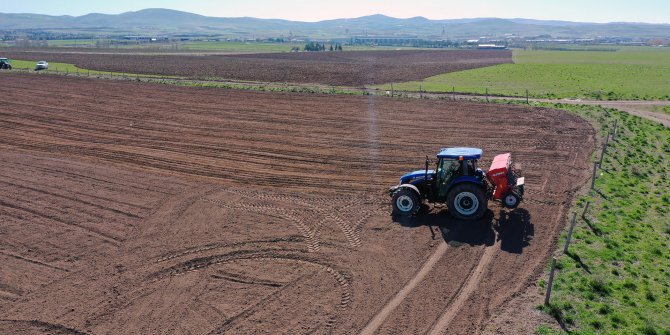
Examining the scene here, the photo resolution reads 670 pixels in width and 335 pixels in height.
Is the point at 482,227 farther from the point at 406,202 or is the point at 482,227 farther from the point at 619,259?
the point at 619,259

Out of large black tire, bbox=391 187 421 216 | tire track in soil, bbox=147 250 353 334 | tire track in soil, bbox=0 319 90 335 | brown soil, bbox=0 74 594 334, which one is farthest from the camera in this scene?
large black tire, bbox=391 187 421 216

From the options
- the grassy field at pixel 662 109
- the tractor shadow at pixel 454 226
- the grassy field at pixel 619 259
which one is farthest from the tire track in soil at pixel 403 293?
the grassy field at pixel 662 109

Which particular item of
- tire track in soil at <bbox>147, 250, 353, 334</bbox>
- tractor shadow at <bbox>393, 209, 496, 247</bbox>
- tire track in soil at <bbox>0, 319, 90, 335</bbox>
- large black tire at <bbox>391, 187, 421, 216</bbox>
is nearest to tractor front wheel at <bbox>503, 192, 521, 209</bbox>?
tractor shadow at <bbox>393, 209, 496, 247</bbox>

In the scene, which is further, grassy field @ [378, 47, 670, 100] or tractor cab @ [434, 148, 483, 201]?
grassy field @ [378, 47, 670, 100]

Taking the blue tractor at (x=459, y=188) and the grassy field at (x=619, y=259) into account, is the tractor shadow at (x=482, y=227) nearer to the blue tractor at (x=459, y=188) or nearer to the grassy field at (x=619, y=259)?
the blue tractor at (x=459, y=188)

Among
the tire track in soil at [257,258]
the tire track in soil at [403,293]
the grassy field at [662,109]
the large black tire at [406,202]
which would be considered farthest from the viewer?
the grassy field at [662,109]

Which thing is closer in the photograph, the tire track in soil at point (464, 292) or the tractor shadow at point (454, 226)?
the tire track in soil at point (464, 292)

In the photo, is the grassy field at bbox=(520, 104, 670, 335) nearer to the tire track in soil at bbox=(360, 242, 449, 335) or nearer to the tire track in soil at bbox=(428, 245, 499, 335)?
the tire track in soil at bbox=(428, 245, 499, 335)
